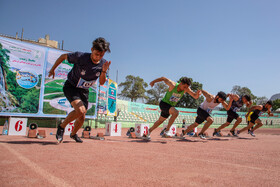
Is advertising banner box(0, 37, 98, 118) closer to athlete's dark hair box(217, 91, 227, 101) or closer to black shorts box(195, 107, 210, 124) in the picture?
black shorts box(195, 107, 210, 124)

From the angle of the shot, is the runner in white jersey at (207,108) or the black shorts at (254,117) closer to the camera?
the runner in white jersey at (207,108)

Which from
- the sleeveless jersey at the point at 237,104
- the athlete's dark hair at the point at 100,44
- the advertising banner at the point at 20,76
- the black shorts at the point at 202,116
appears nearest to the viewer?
the athlete's dark hair at the point at 100,44

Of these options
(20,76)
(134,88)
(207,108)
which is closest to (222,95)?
(207,108)

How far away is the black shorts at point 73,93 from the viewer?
15.1 ft

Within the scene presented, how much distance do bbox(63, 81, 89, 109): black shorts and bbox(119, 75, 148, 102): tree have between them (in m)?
44.6

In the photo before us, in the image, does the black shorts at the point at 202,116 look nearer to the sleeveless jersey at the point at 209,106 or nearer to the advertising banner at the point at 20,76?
the sleeveless jersey at the point at 209,106

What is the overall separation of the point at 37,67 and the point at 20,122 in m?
5.11

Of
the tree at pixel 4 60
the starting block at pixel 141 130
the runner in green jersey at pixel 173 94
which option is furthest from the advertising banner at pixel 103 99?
the runner in green jersey at pixel 173 94

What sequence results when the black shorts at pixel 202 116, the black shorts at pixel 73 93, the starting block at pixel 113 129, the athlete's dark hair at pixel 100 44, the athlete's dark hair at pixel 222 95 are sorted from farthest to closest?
the starting block at pixel 113 129, the black shorts at pixel 202 116, the athlete's dark hair at pixel 222 95, the black shorts at pixel 73 93, the athlete's dark hair at pixel 100 44

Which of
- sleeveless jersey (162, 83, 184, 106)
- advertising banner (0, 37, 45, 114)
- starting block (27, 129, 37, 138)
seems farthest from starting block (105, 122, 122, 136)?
advertising banner (0, 37, 45, 114)

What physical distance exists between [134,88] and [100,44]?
46.1m

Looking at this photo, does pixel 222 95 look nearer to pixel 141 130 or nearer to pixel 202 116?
pixel 202 116

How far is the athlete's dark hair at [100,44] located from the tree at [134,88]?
45045mm

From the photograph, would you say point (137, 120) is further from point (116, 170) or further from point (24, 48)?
point (116, 170)
